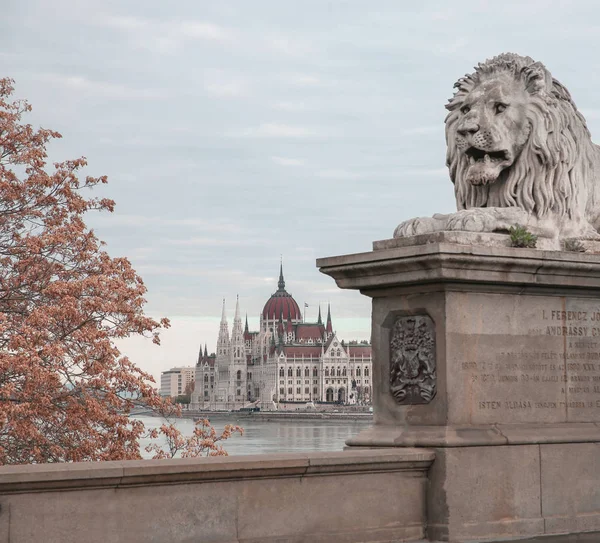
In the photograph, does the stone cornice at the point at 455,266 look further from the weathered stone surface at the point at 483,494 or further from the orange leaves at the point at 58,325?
the orange leaves at the point at 58,325

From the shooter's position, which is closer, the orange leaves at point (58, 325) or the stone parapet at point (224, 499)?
the stone parapet at point (224, 499)

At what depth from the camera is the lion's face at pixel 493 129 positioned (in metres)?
9.02

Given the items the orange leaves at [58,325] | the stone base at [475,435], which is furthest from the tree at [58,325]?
the stone base at [475,435]

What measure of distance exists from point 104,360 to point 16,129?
524 cm

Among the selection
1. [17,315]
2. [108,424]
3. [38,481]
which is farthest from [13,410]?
[38,481]

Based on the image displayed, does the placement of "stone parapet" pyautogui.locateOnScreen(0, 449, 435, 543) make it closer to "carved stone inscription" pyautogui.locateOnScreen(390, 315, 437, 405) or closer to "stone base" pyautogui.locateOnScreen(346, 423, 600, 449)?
"stone base" pyautogui.locateOnScreen(346, 423, 600, 449)

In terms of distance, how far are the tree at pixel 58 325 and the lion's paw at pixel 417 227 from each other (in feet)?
32.0

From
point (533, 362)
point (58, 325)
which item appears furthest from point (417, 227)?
point (58, 325)

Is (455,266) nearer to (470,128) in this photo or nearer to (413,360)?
(413,360)

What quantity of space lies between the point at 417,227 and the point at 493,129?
3.59ft

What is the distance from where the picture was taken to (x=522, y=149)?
911cm

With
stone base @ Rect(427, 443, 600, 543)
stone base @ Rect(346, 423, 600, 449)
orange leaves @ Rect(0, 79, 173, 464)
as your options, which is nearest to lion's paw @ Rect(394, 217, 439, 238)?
stone base @ Rect(346, 423, 600, 449)

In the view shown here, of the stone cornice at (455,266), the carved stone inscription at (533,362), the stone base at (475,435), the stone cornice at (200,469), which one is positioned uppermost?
the stone cornice at (455,266)

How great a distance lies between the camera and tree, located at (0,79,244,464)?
17875 mm
